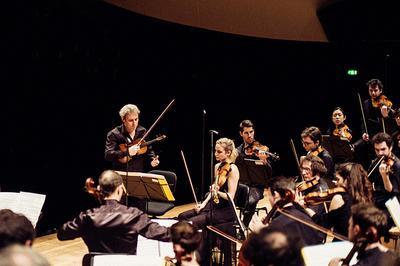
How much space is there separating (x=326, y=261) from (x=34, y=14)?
12.2 ft

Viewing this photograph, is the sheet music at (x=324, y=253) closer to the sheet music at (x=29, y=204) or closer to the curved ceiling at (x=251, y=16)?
the sheet music at (x=29, y=204)

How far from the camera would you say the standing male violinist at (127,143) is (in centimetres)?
564

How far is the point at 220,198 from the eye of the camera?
205 inches

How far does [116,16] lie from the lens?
22.2 ft

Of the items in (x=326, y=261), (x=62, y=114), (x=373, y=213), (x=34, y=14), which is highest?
(x=34, y=14)

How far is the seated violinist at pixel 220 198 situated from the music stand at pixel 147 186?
394mm

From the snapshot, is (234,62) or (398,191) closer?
(398,191)

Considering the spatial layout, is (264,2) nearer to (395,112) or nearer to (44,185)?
(395,112)

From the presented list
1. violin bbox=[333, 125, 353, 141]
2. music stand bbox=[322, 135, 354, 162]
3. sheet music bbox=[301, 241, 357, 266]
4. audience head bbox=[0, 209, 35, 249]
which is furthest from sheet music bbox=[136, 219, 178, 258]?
violin bbox=[333, 125, 353, 141]

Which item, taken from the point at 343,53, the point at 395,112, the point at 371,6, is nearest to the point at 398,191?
the point at 395,112

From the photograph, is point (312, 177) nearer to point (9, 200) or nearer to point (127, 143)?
point (127, 143)

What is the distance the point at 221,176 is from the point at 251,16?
12.3ft

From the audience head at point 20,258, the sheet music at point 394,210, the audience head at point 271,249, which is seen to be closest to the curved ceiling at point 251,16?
the sheet music at point 394,210

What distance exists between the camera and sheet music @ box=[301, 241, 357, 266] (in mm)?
3107
